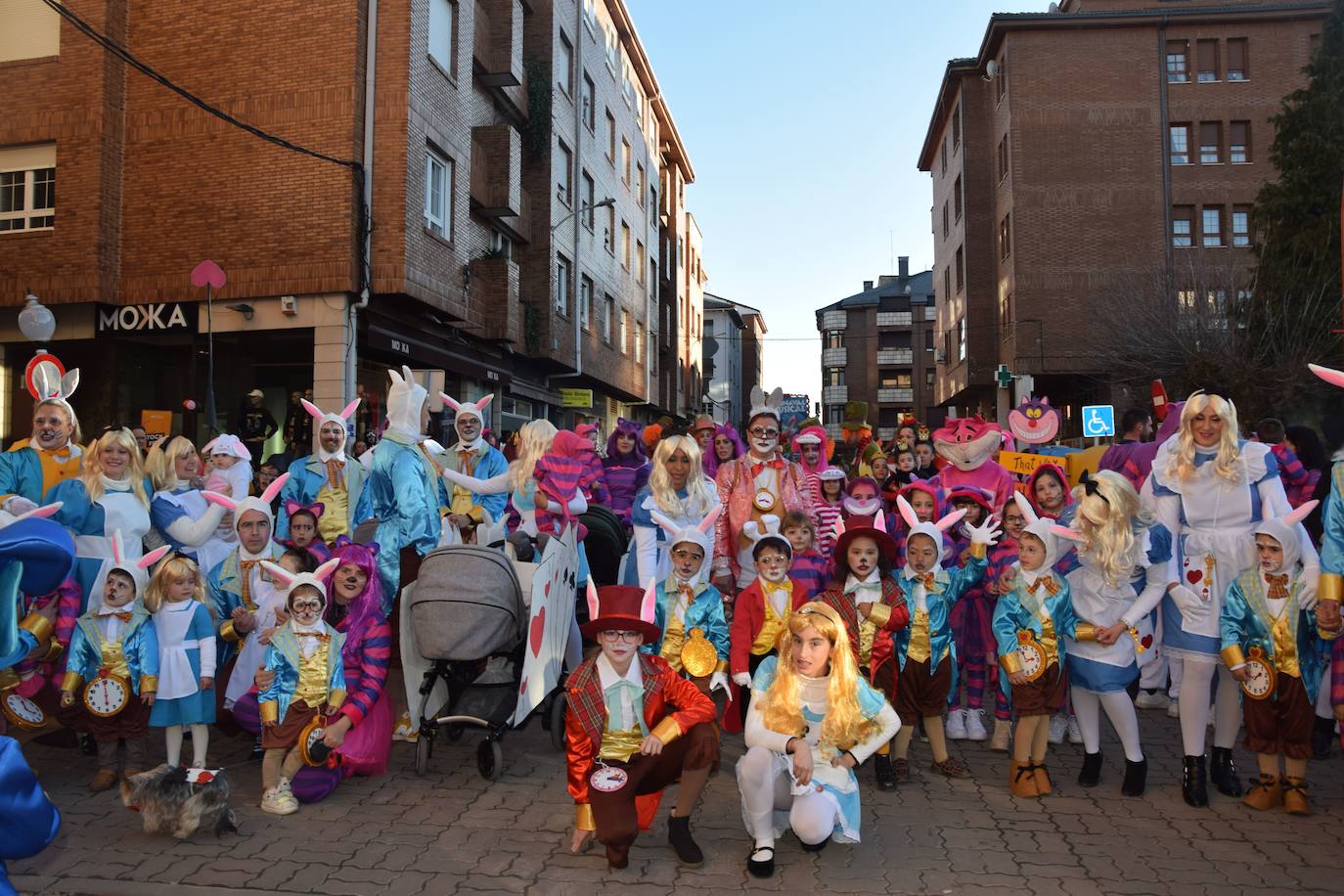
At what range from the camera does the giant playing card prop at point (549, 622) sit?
526 cm

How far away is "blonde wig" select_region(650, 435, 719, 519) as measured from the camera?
6.10 m

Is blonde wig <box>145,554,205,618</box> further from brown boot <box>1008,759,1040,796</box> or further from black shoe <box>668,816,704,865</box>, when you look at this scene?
brown boot <box>1008,759,1040,796</box>

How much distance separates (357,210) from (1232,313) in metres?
20.0

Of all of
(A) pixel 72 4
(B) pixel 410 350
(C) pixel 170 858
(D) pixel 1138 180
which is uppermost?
(D) pixel 1138 180

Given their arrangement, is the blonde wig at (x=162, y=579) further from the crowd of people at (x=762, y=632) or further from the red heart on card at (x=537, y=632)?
the red heart on card at (x=537, y=632)

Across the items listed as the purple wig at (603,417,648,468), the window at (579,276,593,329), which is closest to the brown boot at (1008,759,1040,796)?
the purple wig at (603,417,648,468)

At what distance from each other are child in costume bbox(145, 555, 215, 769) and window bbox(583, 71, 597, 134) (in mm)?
24142

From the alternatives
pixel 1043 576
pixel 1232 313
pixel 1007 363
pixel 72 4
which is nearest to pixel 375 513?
pixel 1043 576

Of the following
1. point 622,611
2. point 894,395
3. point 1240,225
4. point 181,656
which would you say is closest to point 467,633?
point 622,611

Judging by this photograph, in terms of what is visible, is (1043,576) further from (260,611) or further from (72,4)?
(72,4)

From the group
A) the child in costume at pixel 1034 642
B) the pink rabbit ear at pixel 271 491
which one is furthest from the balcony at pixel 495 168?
the child in costume at pixel 1034 642

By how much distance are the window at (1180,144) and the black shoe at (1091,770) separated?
34.2m

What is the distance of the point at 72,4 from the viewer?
16.0 m

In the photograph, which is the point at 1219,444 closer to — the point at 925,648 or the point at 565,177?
the point at 925,648
